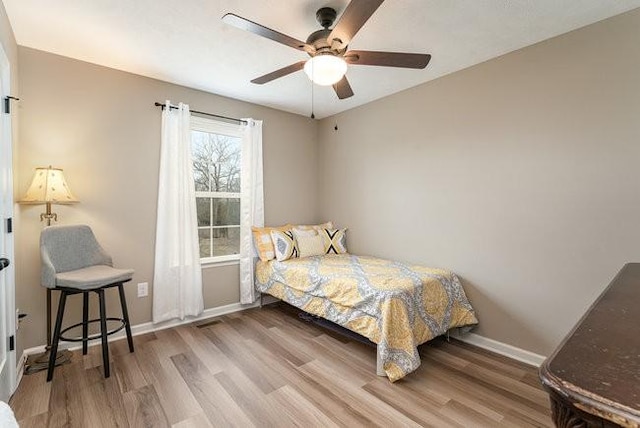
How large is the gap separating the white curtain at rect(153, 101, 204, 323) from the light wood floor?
386 mm

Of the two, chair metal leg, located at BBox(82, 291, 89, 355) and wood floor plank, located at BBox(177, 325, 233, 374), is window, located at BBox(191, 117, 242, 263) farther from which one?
chair metal leg, located at BBox(82, 291, 89, 355)

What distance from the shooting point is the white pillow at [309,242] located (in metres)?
3.45

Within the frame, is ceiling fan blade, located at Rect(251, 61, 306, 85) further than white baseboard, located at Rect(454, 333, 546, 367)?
No

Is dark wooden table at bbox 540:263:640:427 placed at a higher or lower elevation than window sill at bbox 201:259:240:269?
higher

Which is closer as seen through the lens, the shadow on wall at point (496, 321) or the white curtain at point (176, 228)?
the shadow on wall at point (496, 321)

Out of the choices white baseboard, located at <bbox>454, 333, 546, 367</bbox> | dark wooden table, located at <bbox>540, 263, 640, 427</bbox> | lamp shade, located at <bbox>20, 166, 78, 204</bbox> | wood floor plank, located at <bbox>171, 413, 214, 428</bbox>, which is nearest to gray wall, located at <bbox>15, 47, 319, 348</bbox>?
lamp shade, located at <bbox>20, 166, 78, 204</bbox>

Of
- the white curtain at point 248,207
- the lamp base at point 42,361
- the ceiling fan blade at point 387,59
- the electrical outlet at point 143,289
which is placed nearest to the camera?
the ceiling fan blade at point 387,59

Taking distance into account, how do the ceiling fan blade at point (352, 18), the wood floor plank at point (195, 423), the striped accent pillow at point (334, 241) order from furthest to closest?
the striped accent pillow at point (334, 241) < the wood floor plank at point (195, 423) < the ceiling fan blade at point (352, 18)

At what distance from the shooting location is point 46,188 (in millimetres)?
2162

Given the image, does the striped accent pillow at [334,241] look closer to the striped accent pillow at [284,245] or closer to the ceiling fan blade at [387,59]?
the striped accent pillow at [284,245]

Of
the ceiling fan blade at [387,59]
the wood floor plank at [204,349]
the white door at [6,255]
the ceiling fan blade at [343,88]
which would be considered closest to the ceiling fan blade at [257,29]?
the ceiling fan blade at [387,59]

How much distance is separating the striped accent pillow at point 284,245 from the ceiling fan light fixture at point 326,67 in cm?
192

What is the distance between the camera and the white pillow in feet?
11.3

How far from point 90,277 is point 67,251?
1.40 ft
